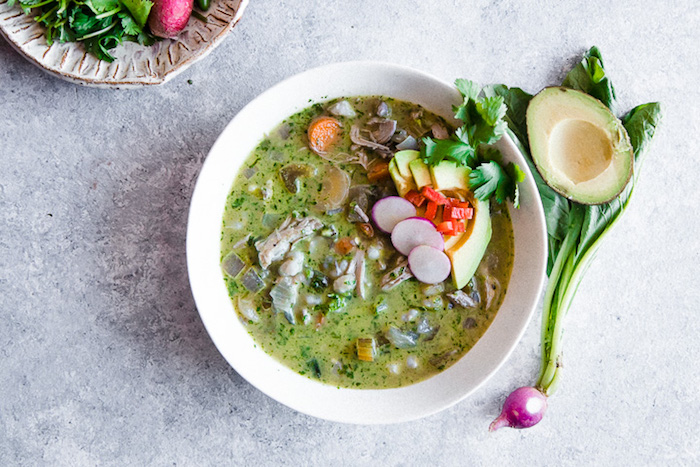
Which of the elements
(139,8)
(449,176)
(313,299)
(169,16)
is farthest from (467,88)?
(139,8)

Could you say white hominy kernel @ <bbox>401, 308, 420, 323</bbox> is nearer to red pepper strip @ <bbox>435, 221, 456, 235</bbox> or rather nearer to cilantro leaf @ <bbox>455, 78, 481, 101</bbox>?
red pepper strip @ <bbox>435, 221, 456, 235</bbox>

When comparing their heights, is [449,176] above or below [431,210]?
above

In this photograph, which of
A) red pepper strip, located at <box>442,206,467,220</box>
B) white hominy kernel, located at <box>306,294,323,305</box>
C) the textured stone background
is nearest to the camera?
red pepper strip, located at <box>442,206,467,220</box>

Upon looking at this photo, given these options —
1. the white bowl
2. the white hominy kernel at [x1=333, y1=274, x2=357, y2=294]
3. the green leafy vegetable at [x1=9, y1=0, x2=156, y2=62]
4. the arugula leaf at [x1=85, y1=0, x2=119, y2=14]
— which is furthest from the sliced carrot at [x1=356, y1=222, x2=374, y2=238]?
the arugula leaf at [x1=85, y1=0, x2=119, y2=14]

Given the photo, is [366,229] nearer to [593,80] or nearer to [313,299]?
[313,299]

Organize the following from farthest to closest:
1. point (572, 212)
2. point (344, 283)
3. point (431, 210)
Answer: point (572, 212) → point (344, 283) → point (431, 210)

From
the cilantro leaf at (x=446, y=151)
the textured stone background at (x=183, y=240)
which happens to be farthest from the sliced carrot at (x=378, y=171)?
the textured stone background at (x=183, y=240)

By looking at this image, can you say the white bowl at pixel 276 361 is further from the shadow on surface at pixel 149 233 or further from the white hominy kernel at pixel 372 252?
the white hominy kernel at pixel 372 252
